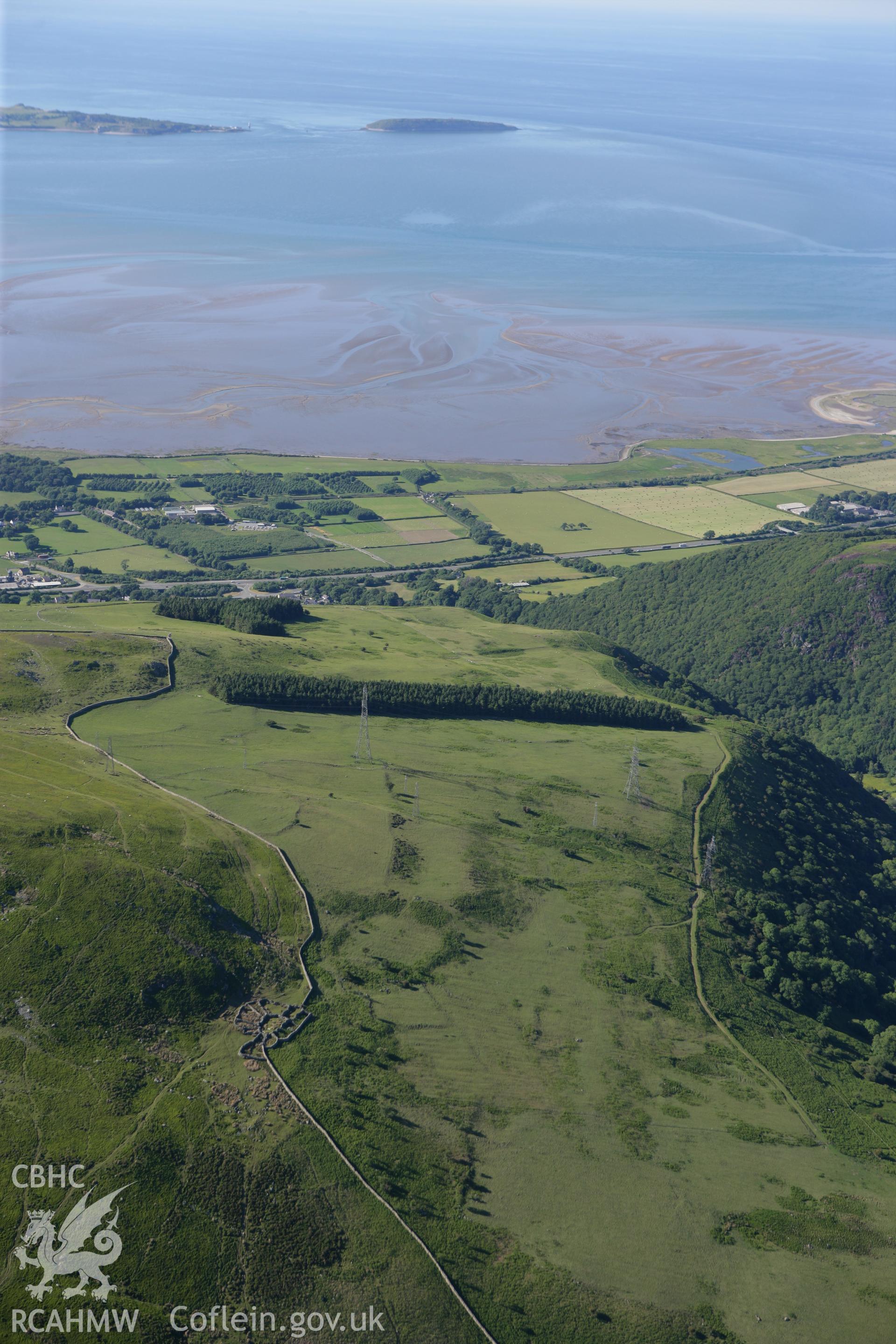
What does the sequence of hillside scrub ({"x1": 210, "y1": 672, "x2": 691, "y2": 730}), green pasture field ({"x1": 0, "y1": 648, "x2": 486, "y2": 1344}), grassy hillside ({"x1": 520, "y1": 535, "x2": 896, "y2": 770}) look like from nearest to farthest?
green pasture field ({"x1": 0, "y1": 648, "x2": 486, "y2": 1344}) → hillside scrub ({"x1": 210, "y1": 672, "x2": 691, "y2": 730}) → grassy hillside ({"x1": 520, "y1": 535, "x2": 896, "y2": 770})

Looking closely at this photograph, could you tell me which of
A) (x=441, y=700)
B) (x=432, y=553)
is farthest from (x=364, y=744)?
(x=432, y=553)

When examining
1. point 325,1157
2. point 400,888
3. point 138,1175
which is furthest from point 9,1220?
point 400,888

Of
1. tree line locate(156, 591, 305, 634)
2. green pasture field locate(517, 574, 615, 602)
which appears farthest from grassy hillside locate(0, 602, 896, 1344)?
green pasture field locate(517, 574, 615, 602)

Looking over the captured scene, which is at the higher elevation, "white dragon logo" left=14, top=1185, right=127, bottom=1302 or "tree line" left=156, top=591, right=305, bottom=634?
"tree line" left=156, top=591, right=305, bottom=634

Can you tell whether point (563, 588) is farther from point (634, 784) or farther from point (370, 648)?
point (634, 784)

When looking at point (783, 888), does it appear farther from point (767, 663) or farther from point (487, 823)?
point (767, 663)

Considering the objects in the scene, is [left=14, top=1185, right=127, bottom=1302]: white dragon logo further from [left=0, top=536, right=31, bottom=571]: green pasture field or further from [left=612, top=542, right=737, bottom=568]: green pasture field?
[left=612, top=542, right=737, bottom=568]: green pasture field

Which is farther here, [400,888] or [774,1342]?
[400,888]
